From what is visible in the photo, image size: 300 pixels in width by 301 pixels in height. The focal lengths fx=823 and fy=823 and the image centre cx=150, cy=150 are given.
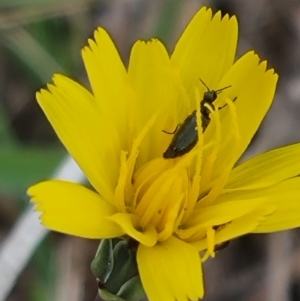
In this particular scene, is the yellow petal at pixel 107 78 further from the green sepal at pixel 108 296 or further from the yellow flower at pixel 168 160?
the green sepal at pixel 108 296

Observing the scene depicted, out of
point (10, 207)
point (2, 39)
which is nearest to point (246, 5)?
Answer: point (2, 39)

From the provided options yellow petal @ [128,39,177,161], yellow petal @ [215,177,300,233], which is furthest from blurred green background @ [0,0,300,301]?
yellow petal @ [215,177,300,233]

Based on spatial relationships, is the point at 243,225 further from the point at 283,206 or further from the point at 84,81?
the point at 84,81

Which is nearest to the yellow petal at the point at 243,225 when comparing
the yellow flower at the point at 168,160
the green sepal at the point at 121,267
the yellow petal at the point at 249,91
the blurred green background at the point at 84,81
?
the yellow flower at the point at 168,160

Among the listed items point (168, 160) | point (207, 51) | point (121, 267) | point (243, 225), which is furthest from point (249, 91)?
point (121, 267)

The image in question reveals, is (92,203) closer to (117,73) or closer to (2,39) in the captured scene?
(117,73)

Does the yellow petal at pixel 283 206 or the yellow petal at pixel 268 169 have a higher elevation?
the yellow petal at pixel 268 169

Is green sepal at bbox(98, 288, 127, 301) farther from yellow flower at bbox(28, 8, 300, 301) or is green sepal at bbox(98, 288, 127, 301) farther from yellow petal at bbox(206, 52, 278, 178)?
yellow petal at bbox(206, 52, 278, 178)
